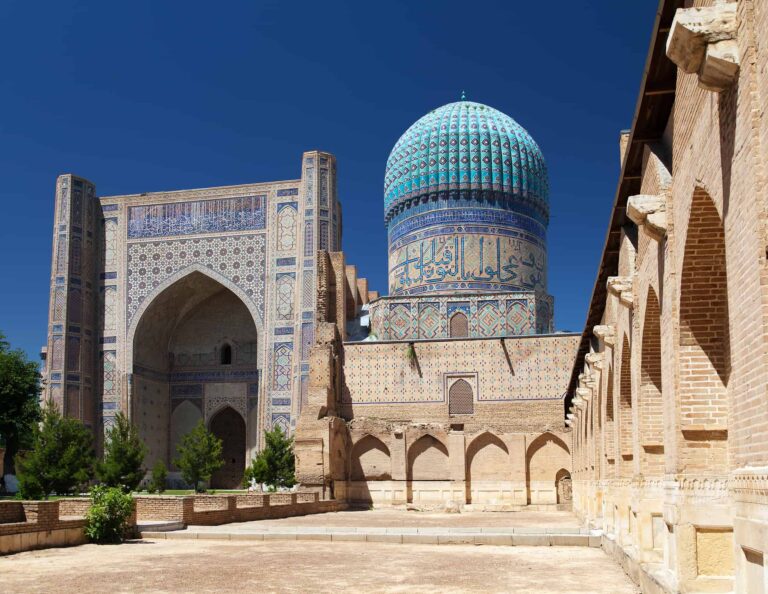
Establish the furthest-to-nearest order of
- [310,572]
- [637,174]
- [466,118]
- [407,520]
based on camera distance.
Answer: [466,118]
[407,520]
[310,572]
[637,174]

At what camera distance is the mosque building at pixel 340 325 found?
82.0ft

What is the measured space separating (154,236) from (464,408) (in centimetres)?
1120

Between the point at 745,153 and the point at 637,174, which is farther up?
the point at 637,174

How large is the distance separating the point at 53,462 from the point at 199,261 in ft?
28.4

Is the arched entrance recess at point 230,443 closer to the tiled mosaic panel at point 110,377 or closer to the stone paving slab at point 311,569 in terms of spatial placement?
the tiled mosaic panel at point 110,377

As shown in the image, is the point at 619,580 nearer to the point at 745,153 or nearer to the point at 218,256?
the point at 745,153

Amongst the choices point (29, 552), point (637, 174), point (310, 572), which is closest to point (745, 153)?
point (637, 174)

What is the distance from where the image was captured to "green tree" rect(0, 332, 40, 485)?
2623 centimetres

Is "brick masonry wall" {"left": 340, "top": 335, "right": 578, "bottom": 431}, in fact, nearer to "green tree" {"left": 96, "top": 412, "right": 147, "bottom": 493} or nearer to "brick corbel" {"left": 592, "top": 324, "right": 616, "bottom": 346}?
"green tree" {"left": 96, "top": 412, "right": 147, "bottom": 493}

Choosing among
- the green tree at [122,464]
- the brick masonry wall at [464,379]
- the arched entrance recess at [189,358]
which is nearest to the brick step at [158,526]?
the green tree at [122,464]

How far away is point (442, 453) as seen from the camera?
25.0 m

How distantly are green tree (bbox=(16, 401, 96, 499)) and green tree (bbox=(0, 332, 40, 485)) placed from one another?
129 inches

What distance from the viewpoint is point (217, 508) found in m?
16.2

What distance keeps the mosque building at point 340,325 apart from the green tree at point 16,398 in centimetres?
90
